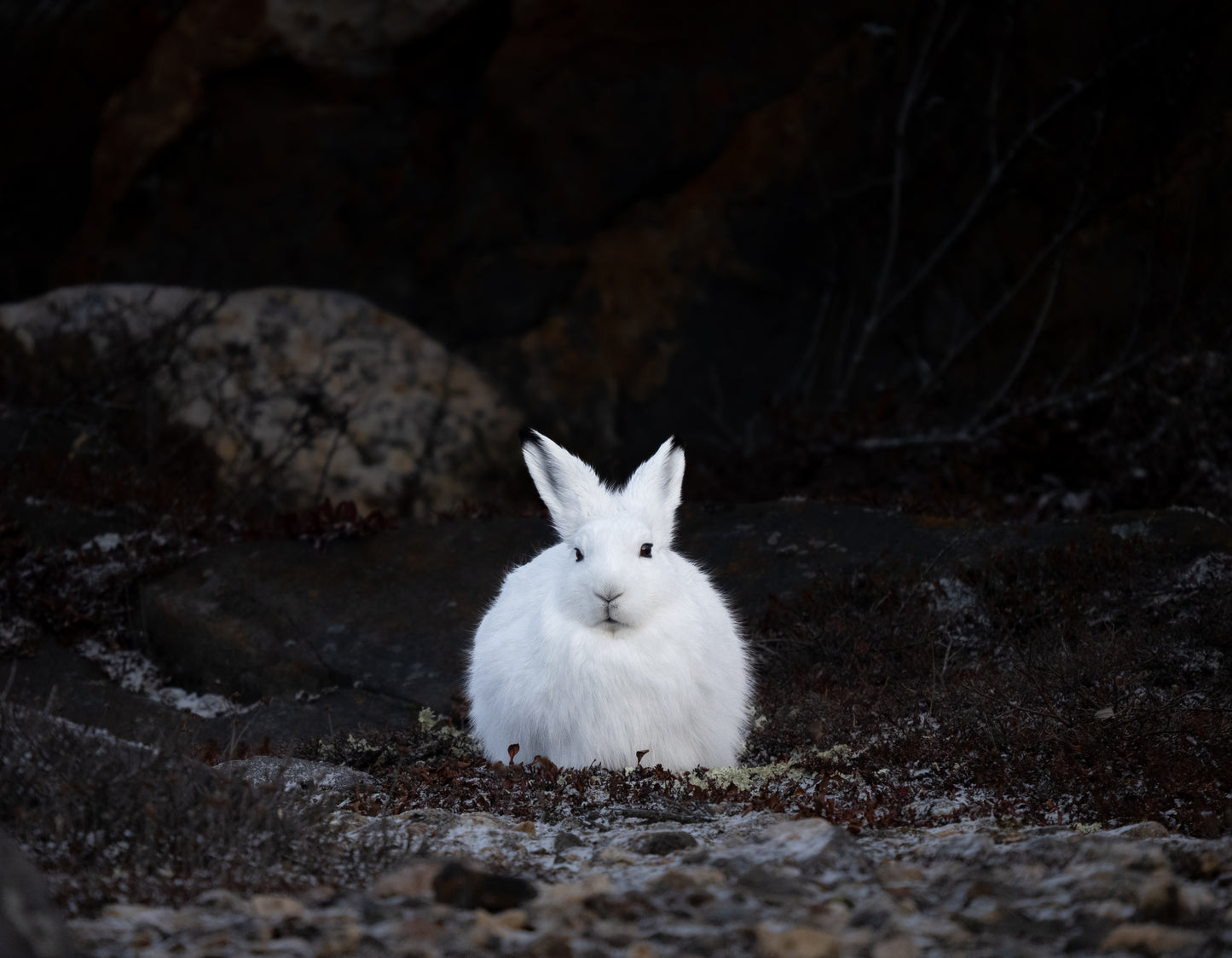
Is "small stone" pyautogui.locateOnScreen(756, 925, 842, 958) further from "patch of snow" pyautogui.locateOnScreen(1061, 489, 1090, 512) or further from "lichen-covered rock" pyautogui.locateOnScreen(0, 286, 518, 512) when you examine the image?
"lichen-covered rock" pyautogui.locateOnScreen(0, 286, 518, 512)

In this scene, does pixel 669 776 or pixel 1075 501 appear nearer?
pixel 669 776

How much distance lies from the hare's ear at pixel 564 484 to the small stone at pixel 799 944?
139 inches

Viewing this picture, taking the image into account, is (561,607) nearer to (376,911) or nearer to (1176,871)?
(376,911)

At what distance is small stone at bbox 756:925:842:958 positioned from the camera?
3.02 meters

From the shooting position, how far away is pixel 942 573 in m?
8.44

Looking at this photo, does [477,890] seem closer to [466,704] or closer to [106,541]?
[466,704]

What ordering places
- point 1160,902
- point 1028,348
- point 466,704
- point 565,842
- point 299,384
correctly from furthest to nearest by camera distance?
point 299,384, point 1028,348, point 466,704, point 565,842, point 1160,902

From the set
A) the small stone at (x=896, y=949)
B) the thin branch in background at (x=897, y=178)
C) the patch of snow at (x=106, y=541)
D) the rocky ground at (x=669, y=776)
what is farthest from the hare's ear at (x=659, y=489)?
the thin branch in background at (x=897, y=178)

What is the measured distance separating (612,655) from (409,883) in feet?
7.53

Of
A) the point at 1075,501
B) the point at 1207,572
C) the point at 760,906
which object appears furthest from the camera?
the point at 1075,501

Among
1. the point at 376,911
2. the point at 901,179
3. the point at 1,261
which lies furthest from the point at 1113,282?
the point at 1,261

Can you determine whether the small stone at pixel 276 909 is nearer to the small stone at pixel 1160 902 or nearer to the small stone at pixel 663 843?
the small stone at pixel 663 843

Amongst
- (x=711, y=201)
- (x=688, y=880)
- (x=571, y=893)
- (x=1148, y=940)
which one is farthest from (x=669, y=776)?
(x=711, y=201)

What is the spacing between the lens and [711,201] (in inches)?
583
